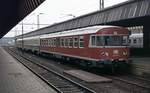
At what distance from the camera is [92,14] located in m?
38.5

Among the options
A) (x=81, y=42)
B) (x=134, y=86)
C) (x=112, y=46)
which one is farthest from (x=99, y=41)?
(x=134, y=86)

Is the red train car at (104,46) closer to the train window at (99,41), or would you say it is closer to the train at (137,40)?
the train window at (99,41)

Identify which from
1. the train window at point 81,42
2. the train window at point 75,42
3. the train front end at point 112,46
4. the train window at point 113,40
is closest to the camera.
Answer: the train front end at point 112,46

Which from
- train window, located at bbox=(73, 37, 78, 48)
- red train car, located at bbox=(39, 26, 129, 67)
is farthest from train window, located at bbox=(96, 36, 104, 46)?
train window, located at bbox=(73, 37, 78, 48)

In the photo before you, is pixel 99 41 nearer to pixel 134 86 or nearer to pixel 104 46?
pixel 104 46

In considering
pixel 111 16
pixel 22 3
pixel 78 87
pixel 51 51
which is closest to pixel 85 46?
pixel 22 3

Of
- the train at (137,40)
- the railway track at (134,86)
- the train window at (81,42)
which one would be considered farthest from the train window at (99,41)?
the train at (137,40)

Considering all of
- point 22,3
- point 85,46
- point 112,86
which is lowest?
Answer: point 112,86

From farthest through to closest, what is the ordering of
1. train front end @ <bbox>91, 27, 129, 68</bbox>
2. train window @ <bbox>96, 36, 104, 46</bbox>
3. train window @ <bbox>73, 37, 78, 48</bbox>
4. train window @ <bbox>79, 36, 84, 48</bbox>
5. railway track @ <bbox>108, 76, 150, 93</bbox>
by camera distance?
train window @ <bbox>73, 37, 78, 48</bbox> < train window @ <bbox>79, 36, 84, 48</bbox> < train window @ <bbox>96, 36, 104, 46</bbox> < train front end @ <bbox>91, 27, 129, 68</bbox> < railway track @ <bbox>108, 76, 150, 93</bbox>

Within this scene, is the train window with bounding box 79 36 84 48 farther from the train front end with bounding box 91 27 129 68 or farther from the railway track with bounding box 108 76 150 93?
the railway track with bounding box 108 76 150 93

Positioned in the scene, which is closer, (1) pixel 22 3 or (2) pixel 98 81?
(2) pixel 98 81

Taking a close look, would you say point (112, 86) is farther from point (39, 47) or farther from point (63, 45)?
point (39, 47)

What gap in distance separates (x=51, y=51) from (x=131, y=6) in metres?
11.1

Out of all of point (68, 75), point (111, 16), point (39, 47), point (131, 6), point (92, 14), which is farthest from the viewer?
point (39, 47)
